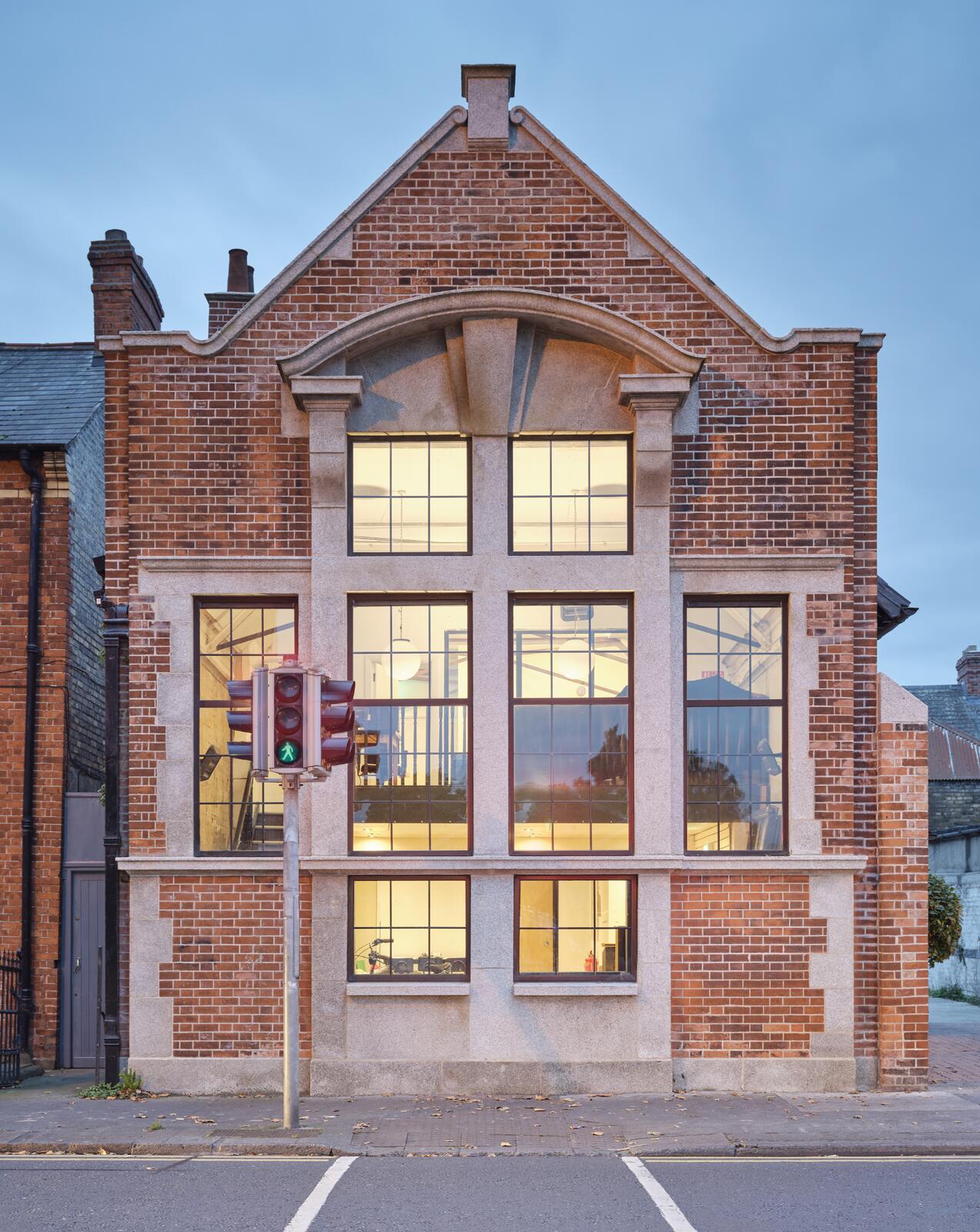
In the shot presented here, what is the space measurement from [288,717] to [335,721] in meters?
0.36

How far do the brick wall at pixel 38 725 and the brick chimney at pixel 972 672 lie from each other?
108 feet

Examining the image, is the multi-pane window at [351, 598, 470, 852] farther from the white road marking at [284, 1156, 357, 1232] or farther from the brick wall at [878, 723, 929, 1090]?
the brick wall at [878, 723, 929, 1090]

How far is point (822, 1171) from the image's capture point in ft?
27.2

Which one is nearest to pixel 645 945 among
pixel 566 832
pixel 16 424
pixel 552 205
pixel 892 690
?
pixel 566 832

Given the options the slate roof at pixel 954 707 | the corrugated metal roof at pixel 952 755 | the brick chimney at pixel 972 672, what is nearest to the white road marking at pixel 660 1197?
the corrugated metal roof at pixel 952 755

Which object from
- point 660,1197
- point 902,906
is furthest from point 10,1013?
point 902,906

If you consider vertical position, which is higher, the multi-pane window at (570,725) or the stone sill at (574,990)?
the multi-pane window at (570,725)

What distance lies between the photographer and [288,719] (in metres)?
9.05

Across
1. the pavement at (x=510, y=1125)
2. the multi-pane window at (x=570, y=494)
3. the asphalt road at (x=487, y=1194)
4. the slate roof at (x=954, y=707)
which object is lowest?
the pavement at (x=510, y=1125)

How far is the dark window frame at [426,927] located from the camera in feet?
35.4

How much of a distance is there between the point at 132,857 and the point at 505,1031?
378 cm

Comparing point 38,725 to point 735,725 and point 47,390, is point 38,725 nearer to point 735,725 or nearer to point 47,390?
point 47,390

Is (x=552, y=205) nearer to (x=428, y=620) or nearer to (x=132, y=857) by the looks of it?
(x=428, y=620)

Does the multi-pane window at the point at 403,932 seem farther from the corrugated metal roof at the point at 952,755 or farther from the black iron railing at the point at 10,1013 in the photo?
the corrugated metal roof at the point at 952,755
